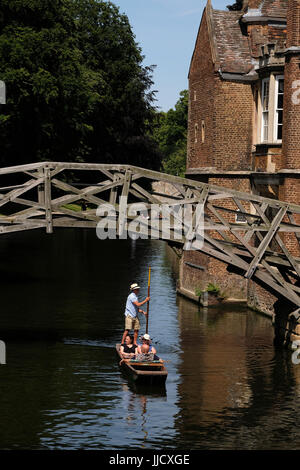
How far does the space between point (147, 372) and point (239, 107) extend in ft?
46.1

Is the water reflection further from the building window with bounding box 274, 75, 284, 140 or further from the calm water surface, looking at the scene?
the building window with bounding box 274, 75, 284, 140

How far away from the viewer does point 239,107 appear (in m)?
31.2

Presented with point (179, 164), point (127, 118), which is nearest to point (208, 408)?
point (127, 118)

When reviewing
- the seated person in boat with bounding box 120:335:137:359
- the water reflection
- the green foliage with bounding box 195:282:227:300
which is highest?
the green foliage with bounding box 195:282:227:300

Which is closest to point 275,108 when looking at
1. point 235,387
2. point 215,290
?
point 215,290

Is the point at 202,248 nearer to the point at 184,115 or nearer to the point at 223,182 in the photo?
the point at 223,182

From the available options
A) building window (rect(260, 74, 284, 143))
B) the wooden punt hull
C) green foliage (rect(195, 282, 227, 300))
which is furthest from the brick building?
the wooden punt hull

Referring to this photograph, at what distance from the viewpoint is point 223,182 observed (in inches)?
1227

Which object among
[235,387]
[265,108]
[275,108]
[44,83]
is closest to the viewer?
[235,387]

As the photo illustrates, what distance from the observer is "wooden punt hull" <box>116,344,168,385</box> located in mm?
19859

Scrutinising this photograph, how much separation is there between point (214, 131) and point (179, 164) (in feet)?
276

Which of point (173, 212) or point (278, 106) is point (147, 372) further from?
point (278, 106)

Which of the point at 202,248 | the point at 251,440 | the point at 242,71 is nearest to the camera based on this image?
the point at 251,440

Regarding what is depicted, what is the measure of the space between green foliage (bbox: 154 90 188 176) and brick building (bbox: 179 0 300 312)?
80.4m
